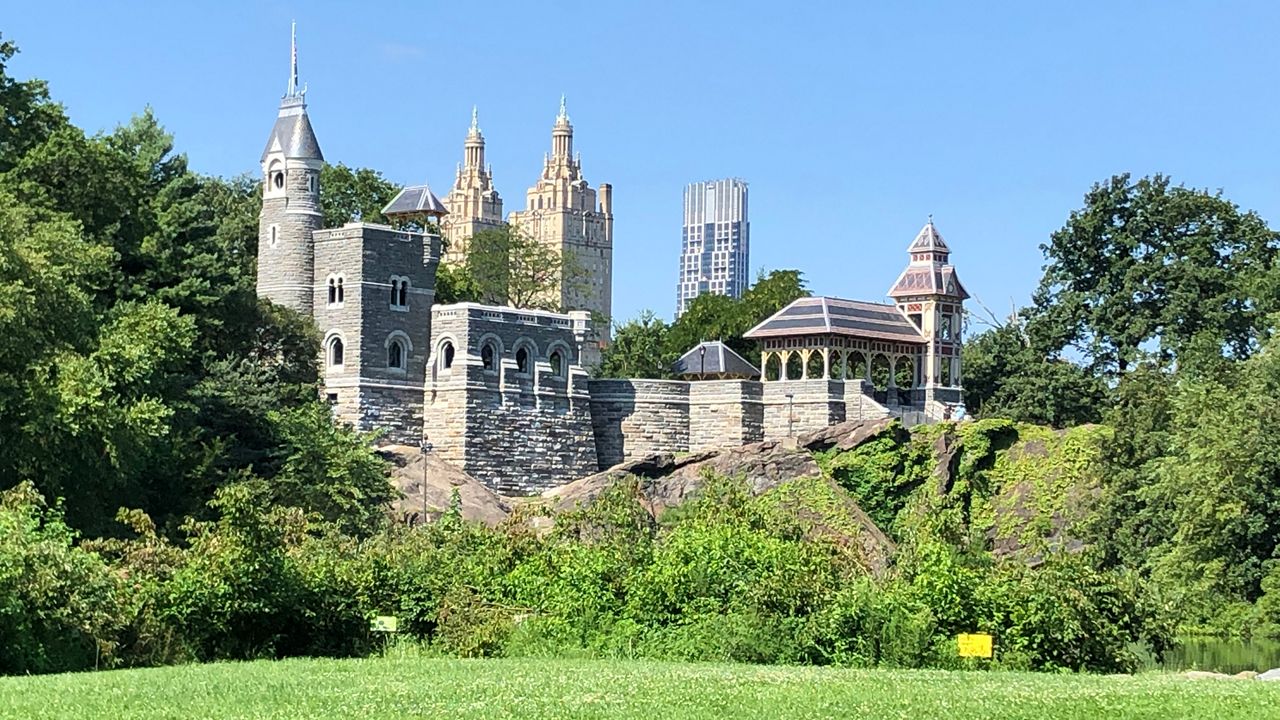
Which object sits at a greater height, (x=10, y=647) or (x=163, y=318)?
(x=163, y=318)

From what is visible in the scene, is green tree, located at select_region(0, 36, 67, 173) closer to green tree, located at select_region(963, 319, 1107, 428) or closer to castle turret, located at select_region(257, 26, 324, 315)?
castle turret, located at select_region(257, 26, 324, 315)

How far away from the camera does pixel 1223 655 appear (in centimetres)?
3800

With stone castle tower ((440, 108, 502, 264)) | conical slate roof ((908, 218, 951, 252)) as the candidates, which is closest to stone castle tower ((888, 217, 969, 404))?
conical slate roof ((908, 218, 951, 252))

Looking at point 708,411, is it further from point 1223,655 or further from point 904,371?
point 1223,655

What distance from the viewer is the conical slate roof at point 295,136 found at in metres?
55.4

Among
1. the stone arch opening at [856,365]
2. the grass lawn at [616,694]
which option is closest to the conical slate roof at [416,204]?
the stone arch opening at [856,365]

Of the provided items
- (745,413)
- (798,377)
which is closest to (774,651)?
(745,413)

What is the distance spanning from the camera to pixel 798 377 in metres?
60.8

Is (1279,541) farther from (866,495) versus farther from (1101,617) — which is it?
(1101,617)

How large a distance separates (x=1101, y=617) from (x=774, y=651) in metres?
4.15

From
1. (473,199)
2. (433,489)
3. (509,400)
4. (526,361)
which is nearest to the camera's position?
(433,489)

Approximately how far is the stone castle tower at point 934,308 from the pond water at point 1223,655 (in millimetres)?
18697

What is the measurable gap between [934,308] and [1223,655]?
23420 millimetres

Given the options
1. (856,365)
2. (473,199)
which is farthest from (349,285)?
(473,199)
